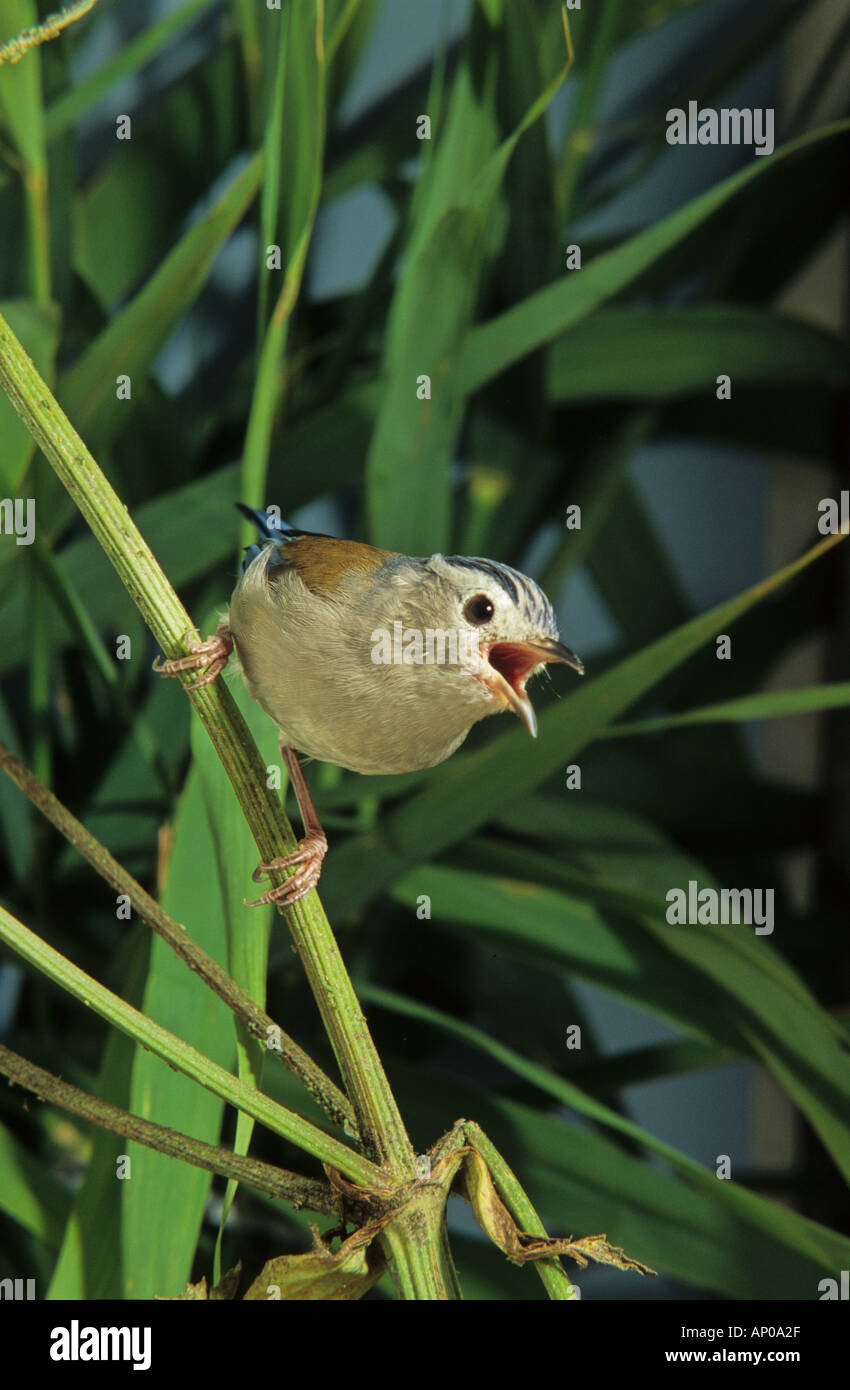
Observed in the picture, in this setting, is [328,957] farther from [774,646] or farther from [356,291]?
[774,646]

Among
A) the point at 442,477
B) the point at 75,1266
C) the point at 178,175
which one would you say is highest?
the point at 178,175

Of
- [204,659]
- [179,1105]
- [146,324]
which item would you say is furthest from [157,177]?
[179,1105]

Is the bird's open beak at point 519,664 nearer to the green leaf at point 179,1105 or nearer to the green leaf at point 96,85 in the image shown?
the green leaf at point 179,1105

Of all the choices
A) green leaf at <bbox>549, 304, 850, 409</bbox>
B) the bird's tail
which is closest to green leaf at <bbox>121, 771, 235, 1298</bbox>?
the bird's tail

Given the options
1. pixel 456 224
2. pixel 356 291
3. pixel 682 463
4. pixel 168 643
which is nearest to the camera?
pixel 168 643

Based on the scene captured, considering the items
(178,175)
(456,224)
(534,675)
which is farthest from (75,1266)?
(178,175)
